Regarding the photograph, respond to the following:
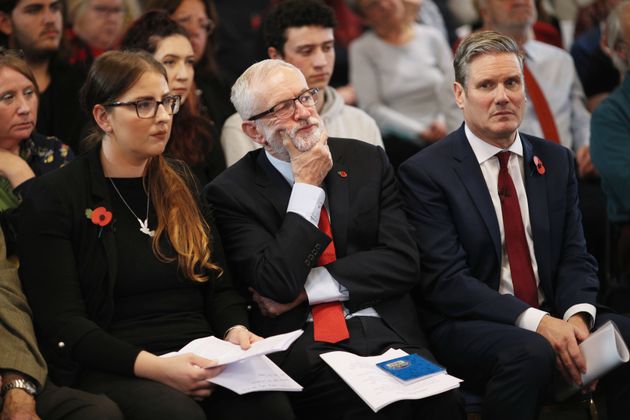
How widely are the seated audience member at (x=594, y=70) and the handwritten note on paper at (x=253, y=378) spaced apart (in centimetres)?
319

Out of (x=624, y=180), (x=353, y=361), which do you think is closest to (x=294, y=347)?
(x=353, y=361)

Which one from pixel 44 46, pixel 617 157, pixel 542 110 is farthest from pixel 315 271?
pixel 542 110

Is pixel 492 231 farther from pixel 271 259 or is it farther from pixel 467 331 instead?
pixel 271 259

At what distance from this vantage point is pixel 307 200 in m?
3.37

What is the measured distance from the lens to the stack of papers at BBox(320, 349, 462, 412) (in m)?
2.99

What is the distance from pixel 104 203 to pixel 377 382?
1093mm

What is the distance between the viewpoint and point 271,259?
3293 mm

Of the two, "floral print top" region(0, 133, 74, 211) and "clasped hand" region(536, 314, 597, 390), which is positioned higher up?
"floral print top" region(0, 133, 74, 211)

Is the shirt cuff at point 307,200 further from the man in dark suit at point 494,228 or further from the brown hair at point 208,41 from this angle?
the brown hair at point 208,41

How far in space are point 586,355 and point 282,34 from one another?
216cm

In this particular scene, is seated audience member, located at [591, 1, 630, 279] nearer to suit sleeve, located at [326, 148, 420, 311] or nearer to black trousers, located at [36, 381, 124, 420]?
suit sleeve, located at [326, 148, 420, 311]

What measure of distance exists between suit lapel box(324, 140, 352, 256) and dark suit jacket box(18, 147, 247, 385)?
1.57 ft

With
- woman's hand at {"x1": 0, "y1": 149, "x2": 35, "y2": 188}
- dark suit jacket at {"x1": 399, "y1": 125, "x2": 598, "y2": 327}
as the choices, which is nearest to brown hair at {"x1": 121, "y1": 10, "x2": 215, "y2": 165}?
woman's hand at {"x1": 0, "y1": 149, "x2": 35, "y2": 188}

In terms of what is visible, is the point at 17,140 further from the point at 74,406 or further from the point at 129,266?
the point at 74,406
